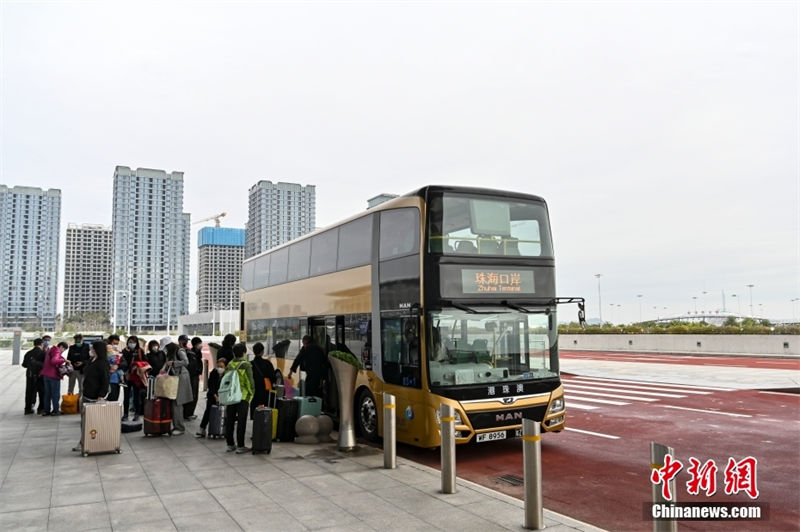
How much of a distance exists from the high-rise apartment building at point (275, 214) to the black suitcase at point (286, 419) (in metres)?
83.5

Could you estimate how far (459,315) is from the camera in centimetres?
848

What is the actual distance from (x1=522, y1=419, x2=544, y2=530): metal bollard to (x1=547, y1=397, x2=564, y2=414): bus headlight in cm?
362

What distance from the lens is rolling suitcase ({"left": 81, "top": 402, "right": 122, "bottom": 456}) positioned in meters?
8.72

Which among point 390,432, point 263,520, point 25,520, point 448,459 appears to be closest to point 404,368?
point 390,432

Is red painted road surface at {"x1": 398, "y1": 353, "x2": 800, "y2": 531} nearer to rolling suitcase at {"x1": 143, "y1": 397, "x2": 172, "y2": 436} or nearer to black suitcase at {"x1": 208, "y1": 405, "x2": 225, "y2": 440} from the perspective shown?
black suitcase at {"x1": 208, "y1": 405, "x2": 225, "y2": 440}

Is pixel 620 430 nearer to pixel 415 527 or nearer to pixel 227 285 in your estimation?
pixel 415 527

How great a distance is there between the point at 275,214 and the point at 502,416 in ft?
293

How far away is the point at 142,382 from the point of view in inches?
470

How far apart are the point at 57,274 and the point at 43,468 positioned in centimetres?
10893

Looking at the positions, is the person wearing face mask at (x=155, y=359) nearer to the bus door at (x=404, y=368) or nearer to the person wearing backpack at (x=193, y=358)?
the person wearing backpack at (x=193, y=358)

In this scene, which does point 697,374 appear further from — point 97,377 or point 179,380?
point 97,377

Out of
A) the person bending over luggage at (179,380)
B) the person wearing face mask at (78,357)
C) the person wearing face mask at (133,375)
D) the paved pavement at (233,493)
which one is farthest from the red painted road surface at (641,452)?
the person wearing face mask at (78,357)

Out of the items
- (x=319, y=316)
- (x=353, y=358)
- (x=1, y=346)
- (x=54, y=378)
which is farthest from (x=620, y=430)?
(x=1, y=346)

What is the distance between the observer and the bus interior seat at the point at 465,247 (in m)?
8.69
